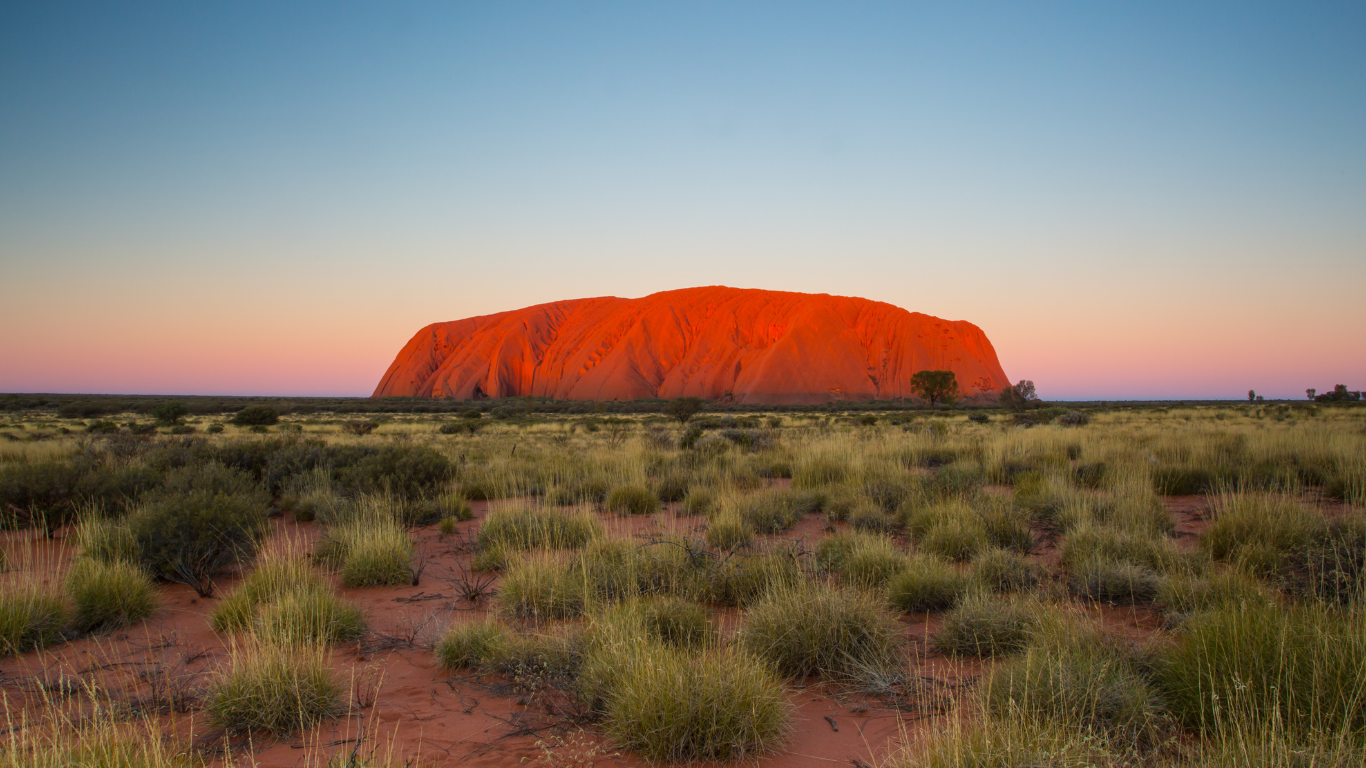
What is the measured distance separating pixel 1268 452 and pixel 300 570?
525 inches

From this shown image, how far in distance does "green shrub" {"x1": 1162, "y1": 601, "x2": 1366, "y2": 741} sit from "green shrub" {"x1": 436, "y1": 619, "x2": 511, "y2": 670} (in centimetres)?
330

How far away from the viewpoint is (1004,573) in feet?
15.4

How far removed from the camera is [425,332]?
9888cm

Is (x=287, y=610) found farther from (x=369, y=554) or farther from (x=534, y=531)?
(x=534, y=531)

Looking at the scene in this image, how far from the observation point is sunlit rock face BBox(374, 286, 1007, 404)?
7175 centimetres

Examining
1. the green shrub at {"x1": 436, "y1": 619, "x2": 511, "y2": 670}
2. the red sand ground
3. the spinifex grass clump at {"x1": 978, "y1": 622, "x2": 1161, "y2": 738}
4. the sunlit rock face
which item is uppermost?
the sunlit rock face

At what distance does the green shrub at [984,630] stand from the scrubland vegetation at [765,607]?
0.9 inches

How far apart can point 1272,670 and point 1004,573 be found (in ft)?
6.48

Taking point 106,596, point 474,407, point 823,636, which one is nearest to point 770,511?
point 823,636

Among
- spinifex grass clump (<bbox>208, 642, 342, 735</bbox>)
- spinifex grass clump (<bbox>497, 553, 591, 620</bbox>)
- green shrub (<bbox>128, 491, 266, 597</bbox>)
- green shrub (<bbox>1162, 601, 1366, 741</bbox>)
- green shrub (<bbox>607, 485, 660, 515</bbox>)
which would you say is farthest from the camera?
green shrub (<bbox>607, 485, 660, 515</bbox>)

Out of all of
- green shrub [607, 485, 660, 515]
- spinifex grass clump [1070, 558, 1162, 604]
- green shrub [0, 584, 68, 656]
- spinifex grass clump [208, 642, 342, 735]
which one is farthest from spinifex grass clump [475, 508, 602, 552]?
spinifex grass clump [1070, 558, 1162, 604]

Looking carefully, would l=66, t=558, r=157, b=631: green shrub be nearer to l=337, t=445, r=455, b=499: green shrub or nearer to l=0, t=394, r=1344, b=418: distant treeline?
l=337, t=445, r=455, b=499: green shrub

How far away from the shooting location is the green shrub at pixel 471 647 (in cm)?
371

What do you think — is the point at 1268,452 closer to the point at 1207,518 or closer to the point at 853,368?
the point at 1207,518
